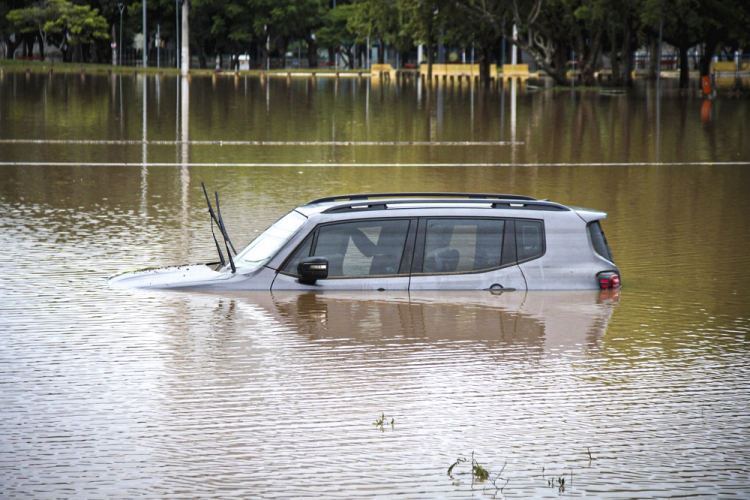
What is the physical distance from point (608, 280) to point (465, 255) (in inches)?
54.0

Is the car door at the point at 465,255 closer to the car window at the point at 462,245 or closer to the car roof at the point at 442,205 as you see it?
the car window at the point at 462,245

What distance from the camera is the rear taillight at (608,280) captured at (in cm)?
1094

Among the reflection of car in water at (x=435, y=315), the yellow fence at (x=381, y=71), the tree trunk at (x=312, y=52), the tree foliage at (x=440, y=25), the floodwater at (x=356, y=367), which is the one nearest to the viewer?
the floodwater at (x=356, y=367)

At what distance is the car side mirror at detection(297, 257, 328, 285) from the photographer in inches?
416

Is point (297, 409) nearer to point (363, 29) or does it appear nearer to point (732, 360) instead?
point (732, 360)

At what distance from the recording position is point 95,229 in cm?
1527

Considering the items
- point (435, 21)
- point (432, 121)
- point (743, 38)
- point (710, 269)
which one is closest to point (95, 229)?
point (710, 269)

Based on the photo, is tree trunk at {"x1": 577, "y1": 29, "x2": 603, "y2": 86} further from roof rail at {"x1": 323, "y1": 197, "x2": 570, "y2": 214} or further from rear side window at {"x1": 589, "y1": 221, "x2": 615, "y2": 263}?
roof rail at {"x1": 323, "y1": 197, "x2": 570, "y2": 214}

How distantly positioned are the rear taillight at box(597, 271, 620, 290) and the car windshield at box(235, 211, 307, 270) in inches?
110

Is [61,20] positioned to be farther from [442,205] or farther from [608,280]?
[608,280]

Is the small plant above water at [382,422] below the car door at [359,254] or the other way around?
below

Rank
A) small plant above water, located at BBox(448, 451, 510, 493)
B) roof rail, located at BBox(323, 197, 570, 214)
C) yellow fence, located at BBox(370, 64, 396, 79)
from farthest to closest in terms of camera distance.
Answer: yellow fence, located at BBox(370, 64, 396, 79)
roof rail, located at BBox(323, 197, 570, 214)
small plant above water, located at BBox(448, 451, 510, 493)

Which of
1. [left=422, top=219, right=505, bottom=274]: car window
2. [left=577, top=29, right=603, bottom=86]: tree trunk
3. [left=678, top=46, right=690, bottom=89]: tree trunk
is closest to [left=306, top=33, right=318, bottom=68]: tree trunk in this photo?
[left=577, top=29, right=603, bottom=86]: tree trunk

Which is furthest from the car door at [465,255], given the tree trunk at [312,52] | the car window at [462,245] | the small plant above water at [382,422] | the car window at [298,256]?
the tree trunk at [312,52]
